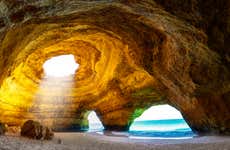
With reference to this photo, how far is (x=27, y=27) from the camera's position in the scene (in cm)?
1093

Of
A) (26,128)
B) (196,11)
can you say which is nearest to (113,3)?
(196,11)

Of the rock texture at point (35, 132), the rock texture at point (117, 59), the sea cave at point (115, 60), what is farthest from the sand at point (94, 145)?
the rock texture at point (117, 59)

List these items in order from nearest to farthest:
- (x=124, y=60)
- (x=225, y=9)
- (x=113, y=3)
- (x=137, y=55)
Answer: (x=225, y=9) < (x=113, y=3) < (x=137, y=55) < (x=124, y=60)

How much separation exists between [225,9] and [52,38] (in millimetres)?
7820

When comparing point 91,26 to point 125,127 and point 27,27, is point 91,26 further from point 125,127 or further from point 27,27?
point 125,127

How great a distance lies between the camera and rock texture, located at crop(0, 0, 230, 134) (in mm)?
9828

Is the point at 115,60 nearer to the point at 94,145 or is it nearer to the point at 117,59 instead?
the point at 117,59

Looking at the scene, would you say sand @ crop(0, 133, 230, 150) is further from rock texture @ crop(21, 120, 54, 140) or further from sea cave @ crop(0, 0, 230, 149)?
sea cave @ crop(0, 0, 230, 149)

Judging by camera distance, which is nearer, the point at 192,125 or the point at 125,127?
the point at 192,125

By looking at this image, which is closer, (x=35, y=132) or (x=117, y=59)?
(x=35, y=132)

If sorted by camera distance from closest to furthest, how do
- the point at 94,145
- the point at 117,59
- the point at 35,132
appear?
1. the point at 94,145
2. the point at 35,132
3. the point at 117,59

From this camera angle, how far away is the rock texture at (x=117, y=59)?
983cm

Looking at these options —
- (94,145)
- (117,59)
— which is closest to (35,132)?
(94,145)

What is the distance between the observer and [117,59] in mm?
16969
